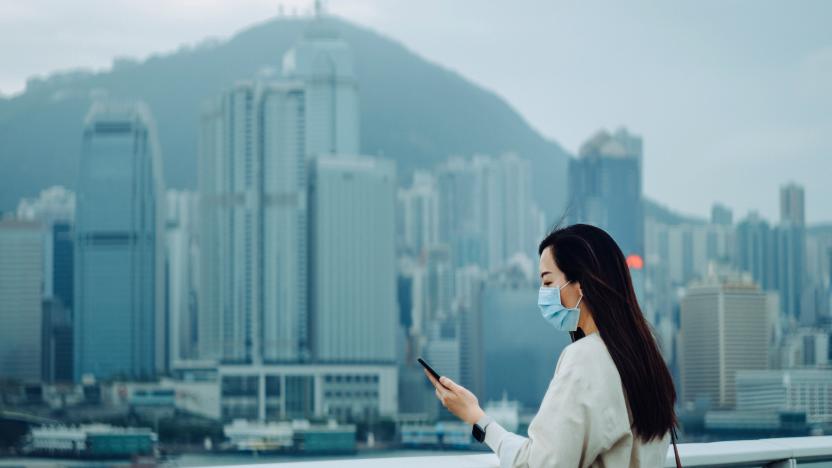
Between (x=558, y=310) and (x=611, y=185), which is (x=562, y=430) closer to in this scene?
(x=558, y=310)

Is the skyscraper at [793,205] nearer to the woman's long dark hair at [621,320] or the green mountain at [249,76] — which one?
the green mountain at [249,76]

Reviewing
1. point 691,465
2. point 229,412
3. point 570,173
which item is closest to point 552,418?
point 691,465

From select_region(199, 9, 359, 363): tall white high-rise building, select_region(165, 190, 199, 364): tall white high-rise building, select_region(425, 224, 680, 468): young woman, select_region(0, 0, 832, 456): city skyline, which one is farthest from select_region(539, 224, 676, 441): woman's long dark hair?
select_region(165, 190, 199, 364): tall white high-rise building

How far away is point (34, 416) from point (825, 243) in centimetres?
3425

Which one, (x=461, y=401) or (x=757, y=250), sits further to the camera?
(x=757, y=250)

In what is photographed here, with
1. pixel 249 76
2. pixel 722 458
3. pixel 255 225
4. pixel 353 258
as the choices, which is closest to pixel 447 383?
pixel 722 458

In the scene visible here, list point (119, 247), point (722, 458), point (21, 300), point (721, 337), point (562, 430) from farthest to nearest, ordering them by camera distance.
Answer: point (119, 247) → point (21, 300) → point (721, 337) → point (722, 458) → point (562, 430)

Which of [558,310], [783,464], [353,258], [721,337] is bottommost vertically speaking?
[721,337]

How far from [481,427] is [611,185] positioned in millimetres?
52353

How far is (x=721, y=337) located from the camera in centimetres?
4256

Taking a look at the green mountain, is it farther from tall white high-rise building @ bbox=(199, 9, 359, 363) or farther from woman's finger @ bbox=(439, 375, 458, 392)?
woman's finger @ bbox=(439, 375, 458, 392)

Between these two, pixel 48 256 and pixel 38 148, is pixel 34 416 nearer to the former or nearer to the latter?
pixel 48 256

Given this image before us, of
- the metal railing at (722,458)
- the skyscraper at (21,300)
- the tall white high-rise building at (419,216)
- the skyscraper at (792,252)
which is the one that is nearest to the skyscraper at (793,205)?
the skyscraper at (792,252)

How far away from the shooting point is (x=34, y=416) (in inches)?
1510
